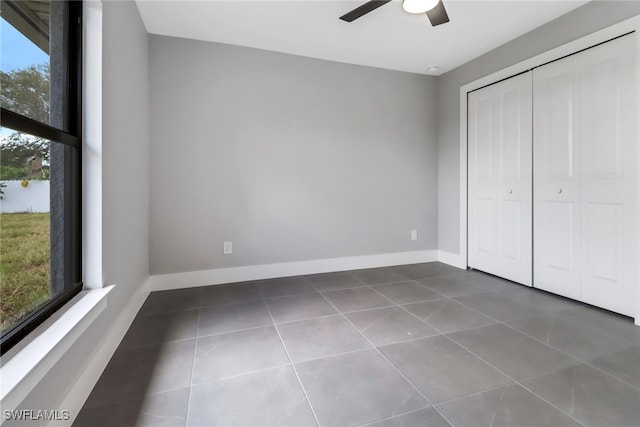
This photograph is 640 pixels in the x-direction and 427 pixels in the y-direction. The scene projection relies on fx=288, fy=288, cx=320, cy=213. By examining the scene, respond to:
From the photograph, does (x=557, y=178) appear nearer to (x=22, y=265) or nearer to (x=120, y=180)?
(x=120, y=180)

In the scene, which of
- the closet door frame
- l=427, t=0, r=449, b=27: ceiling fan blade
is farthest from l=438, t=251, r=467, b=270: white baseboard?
l=427, t=0, r=449, b=27: ceiling fan blade

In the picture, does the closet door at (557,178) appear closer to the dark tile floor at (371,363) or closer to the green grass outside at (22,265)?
the dark tile floor at (371,363)

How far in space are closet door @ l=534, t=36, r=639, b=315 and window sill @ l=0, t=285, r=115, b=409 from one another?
3.22 m

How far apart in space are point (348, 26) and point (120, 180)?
219 centimetres

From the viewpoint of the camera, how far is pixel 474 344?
67.0 inches

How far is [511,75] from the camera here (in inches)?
109

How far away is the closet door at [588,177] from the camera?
201 centimetres

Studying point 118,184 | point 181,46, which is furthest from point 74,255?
point 181,46

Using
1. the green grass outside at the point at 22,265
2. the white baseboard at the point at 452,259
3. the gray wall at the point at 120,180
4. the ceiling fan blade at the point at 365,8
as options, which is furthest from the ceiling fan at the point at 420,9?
the white baseboard at the point at 452,259

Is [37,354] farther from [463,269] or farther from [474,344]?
[463,269]

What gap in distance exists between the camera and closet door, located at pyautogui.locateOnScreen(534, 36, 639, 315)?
2.01 m

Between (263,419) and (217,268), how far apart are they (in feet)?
6.22

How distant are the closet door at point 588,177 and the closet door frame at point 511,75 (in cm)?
5

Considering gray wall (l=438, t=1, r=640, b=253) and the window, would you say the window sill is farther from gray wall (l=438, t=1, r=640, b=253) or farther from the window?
gray wall (l=438, t=1, r=640, b=253)
